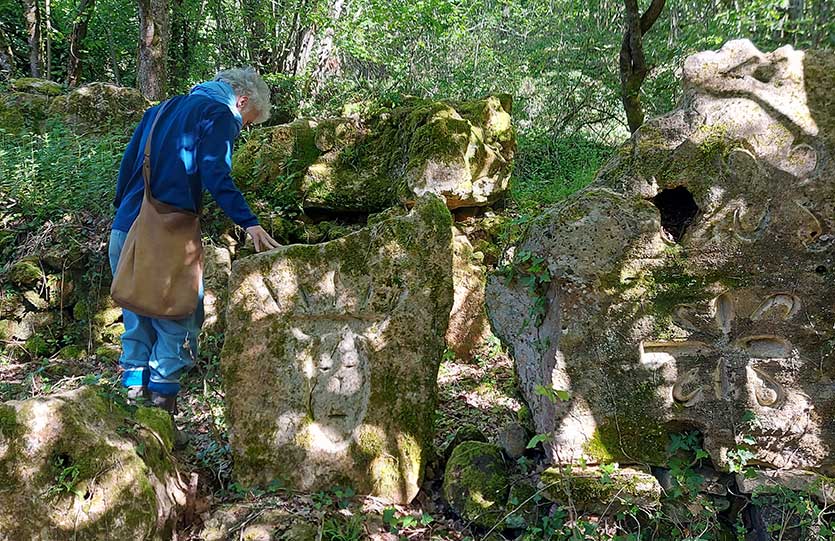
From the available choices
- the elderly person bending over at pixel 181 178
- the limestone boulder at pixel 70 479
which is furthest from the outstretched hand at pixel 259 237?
the limestone boulder at pixel 70 479

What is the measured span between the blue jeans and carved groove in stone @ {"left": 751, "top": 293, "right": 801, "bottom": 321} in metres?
2.85

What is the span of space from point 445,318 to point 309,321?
718 millimetres

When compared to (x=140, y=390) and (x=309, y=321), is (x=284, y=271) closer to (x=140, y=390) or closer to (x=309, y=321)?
(x=309, y=321)

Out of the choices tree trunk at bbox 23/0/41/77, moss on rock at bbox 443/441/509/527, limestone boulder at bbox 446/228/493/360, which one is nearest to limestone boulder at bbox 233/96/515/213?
A: limestone boulder at bbox 446/228/493/360

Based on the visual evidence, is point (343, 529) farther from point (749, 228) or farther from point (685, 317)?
point (749, 228)

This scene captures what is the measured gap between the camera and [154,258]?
320 centimetres

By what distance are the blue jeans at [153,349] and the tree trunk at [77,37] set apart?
9.89 meters

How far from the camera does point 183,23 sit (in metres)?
12.3

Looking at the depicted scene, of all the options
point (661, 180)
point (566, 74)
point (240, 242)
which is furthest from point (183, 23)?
point (661, 180)

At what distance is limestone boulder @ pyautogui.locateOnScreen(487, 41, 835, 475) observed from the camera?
2.41 metres

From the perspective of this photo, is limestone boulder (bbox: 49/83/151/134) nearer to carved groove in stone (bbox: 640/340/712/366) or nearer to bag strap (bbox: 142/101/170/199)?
bag strap (bbox: 142/101/170/199)

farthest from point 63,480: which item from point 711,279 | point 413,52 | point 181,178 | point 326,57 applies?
Answer: point 413,52

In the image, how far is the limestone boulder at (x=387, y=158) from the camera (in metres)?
5.14

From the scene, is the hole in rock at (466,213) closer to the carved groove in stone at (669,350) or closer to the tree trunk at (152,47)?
the carved groove in stone at (669,350)
